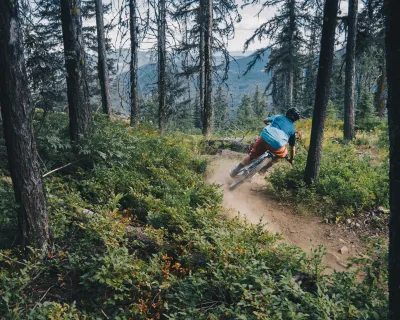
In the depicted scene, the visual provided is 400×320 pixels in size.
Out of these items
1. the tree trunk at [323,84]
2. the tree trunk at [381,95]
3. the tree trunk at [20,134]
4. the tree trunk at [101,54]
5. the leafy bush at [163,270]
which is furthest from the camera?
the tree trunk at [381,95]

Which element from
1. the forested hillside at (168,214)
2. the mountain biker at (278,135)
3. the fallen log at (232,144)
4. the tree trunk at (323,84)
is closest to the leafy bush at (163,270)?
the forested hillside at (168,214)

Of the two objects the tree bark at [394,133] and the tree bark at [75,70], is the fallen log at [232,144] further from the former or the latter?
the tree bark at [394,133]

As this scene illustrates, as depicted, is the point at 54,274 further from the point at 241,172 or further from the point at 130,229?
the point at 241,172

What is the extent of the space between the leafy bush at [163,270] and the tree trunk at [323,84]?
3.32m

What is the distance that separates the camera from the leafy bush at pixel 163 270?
362cm

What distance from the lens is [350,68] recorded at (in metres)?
13.6

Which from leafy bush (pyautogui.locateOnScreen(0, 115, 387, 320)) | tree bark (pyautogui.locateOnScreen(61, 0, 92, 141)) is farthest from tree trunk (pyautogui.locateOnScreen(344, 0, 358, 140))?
tree bark (pyautogui.locateOnScreen(61, 0, 92, 141))

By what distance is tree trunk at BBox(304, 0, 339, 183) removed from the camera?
7.27 metres

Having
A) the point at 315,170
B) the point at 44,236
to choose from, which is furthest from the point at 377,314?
the point at 315,170

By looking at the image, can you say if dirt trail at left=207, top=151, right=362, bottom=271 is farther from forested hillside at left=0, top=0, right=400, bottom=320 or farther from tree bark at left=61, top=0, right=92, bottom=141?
tree bark at left=61, top=0, right=92, bottom=141

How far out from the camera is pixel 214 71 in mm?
15281

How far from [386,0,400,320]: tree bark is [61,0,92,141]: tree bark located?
22.3 ft

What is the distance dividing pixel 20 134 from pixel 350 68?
13.7 metres

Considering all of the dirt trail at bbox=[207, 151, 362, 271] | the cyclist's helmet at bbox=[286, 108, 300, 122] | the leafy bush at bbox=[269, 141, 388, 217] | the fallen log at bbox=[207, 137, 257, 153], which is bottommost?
the dirt trail at bbox=[207, 151, 362, 271]
